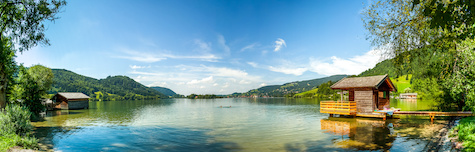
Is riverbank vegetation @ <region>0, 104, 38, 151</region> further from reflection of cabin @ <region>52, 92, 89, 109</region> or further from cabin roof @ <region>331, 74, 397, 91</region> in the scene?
reflection of cabin @ <region>52, 92, 89, 109</region>

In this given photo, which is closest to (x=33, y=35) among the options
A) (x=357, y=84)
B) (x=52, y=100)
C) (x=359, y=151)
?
(x=359, y=151)

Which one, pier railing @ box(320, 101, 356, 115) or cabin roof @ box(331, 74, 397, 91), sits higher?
cabin roof @ box(331, 74, 397, 91)

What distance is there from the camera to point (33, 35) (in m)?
17.8

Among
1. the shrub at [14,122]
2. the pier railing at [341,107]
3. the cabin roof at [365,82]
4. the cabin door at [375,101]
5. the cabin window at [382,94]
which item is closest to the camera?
the shrub at [14,122]

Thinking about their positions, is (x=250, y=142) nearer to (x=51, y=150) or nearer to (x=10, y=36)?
(x=51, y=150)

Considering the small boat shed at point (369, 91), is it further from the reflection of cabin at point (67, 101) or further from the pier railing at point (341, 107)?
the reflection of cabin at point (67, 101)

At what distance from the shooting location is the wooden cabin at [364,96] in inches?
1195

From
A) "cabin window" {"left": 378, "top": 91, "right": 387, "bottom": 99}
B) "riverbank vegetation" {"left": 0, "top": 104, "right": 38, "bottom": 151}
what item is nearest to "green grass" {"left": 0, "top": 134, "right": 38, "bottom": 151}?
"riverbank vegetation" {"left": 0, "top": 104, "right": 38, "bottom": 151}

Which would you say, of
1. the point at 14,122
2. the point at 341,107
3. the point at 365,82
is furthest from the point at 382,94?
the point at 14,122

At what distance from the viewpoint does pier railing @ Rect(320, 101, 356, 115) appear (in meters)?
30.8

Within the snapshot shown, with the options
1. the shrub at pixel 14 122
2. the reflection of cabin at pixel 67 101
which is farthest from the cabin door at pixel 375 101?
the reflection of cabin at pixel 67 101

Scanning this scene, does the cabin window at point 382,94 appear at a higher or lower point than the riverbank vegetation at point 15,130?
higher

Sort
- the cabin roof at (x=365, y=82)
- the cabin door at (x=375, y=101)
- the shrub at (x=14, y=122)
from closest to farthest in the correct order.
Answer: the shrub at (x=14, y=122) < the cabin roof at (x=365, y=82) < the cabin door at (x=375, y=101)

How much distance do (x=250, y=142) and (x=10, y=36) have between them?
20.4 m
